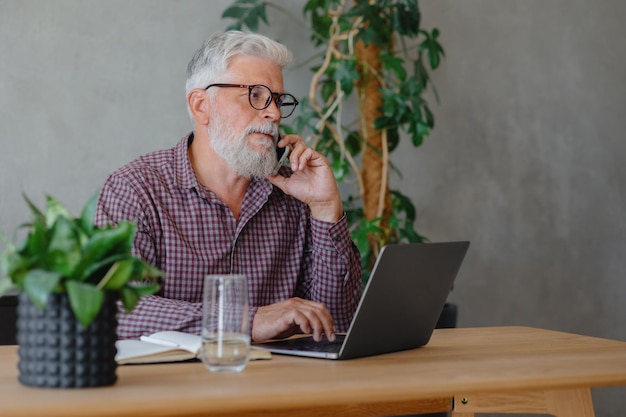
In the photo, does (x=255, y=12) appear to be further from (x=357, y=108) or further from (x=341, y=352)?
(x=341, y=352)

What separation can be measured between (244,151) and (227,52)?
27 centimetres

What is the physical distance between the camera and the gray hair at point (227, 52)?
2.36 metres

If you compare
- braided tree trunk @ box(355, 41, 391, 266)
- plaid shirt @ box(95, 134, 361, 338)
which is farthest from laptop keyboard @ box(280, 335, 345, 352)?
braided tree trunk @ box(355, 41, 391, 266)

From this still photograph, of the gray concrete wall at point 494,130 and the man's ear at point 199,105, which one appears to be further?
the gray concrete wall at point 494,130

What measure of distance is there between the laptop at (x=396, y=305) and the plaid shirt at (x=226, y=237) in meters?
0.48

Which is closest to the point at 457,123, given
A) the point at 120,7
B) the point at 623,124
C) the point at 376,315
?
the point at 623,124

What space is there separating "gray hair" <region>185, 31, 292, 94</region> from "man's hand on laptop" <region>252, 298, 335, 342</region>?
0.79 m

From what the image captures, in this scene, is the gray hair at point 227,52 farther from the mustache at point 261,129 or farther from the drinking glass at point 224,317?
the drinking glass at point 224,317

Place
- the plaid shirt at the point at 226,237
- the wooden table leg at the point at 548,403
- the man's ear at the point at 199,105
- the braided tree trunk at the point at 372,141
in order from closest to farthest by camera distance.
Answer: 1. the wooden table leg at the point at 548,403
2. the plaid shirt at the point at 226,237
3. the man's ear at the point at 199,105
4. the braided tree trunk at the point at 372,141

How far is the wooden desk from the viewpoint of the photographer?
45.5 inches

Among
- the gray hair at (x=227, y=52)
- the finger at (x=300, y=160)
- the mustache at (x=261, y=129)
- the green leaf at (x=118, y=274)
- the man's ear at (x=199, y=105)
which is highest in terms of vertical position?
the gray hair at (x=227, y=52)

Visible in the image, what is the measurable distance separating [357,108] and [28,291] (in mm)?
2592

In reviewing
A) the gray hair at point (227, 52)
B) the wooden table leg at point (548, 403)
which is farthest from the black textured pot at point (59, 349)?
the gray hair at point (227, 52)

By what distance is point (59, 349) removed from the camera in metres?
1.24
